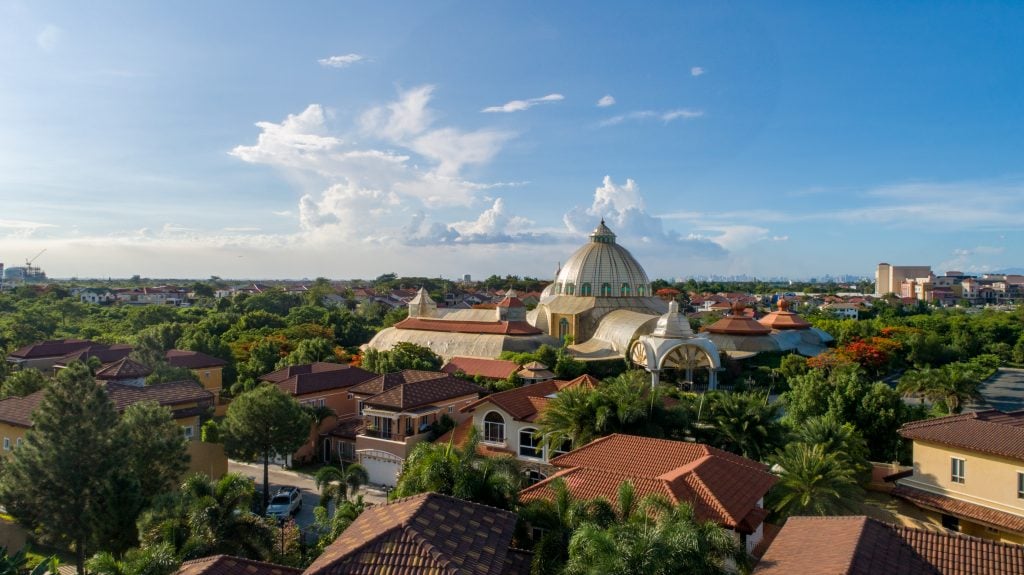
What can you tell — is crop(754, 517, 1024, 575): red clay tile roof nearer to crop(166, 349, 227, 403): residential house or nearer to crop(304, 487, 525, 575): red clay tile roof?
crop(304, 487, 525, 575): red clay tile roof

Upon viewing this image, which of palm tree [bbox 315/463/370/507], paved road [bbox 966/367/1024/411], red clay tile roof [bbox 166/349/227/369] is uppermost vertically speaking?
red clay tile roof [bbox 166/349/227/369]

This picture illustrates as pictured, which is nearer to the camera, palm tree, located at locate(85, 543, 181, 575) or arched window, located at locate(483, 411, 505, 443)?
palm tree, located at locate(85, 543, 181, 575)

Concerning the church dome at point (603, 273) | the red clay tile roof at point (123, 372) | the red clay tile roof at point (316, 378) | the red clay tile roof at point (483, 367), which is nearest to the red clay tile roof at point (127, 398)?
the red clay tile roof at point (316, 378)

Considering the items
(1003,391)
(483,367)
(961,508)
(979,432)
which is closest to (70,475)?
(961,508)

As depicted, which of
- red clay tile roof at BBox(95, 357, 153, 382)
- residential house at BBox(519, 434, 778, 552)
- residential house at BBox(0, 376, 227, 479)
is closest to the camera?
residential house at BBox(519, 434, 778, 552)

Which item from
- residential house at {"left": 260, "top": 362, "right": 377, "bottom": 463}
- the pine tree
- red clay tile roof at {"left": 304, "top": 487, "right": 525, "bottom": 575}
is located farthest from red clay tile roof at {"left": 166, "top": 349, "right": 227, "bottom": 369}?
red clay tile roof at {"left": 304, "top": 487, "right": 525, "bottom": 575}

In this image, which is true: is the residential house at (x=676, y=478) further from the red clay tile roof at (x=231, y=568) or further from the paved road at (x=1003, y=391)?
the paved road at (x=1003, y=391)

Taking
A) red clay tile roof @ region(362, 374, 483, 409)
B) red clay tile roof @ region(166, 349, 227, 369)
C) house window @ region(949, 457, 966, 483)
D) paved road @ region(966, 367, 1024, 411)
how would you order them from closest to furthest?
house window @ region(949, 457, 966, 483)
red clay tile roof @ region(362, 374, 483, 409)
red clay tile roof @ region(166, 349, 227, 369)
paved road @ region(966, 367, 1024, 411)
